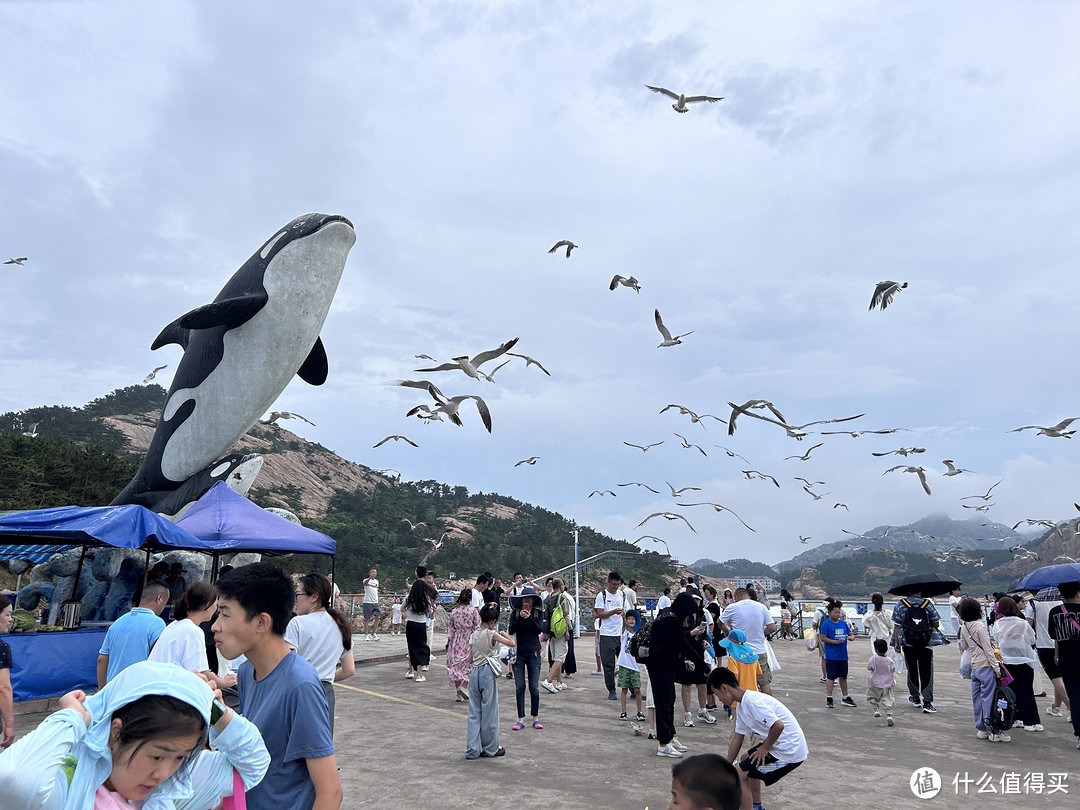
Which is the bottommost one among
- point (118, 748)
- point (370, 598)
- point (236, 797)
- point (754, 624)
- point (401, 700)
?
point (401, 700)

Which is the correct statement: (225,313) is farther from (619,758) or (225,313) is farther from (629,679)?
(619,758)

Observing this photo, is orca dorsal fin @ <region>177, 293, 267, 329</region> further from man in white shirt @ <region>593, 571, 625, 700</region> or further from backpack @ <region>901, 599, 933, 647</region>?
backpack @ <region>901, 599, 933, 647</region>

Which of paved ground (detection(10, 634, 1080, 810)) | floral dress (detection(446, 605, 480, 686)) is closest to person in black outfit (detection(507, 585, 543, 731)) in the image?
paved ground (detection(10, 634, 1080, 810))

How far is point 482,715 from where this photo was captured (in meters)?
7.15

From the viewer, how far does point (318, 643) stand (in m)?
4.90

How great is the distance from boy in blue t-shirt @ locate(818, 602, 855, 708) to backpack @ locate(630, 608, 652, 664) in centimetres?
368

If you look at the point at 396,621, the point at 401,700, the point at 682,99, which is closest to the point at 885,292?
the point at 682,99

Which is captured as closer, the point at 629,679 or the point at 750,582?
the point at 629,679

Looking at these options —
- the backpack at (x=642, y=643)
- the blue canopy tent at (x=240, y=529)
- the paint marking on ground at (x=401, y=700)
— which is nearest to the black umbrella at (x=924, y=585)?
the backpack at (x=642, y=643)

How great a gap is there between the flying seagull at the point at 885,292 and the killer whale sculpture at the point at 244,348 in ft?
31.3

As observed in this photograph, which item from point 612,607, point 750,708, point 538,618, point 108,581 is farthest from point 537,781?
point 108,581

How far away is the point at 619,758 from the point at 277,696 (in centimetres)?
560

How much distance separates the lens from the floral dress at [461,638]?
9273 mm

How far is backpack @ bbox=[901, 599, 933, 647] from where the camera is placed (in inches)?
390
